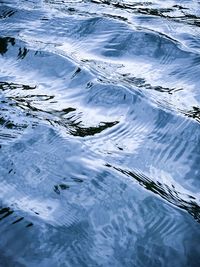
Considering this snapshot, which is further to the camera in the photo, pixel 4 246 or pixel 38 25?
pixel 38 25

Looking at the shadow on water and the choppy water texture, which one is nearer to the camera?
the choppy water texture

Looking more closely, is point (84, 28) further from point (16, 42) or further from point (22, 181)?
point (22, 181)

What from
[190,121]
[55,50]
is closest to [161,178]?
[190,121]

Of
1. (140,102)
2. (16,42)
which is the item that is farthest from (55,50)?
(140,102)

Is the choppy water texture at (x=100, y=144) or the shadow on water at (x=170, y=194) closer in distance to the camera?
the choppy water texture at (x=100, y=144)

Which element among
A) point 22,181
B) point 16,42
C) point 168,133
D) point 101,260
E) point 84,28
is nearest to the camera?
point 101,260

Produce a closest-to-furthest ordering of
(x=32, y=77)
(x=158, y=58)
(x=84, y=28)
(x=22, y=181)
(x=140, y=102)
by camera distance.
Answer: (x=22, y=181)
(x=140, y=102)
(x=32, y=77)
(x=158, y=58)
(x=84, y=28)

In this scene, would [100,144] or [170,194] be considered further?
[100,144]

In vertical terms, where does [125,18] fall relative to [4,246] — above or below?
above
